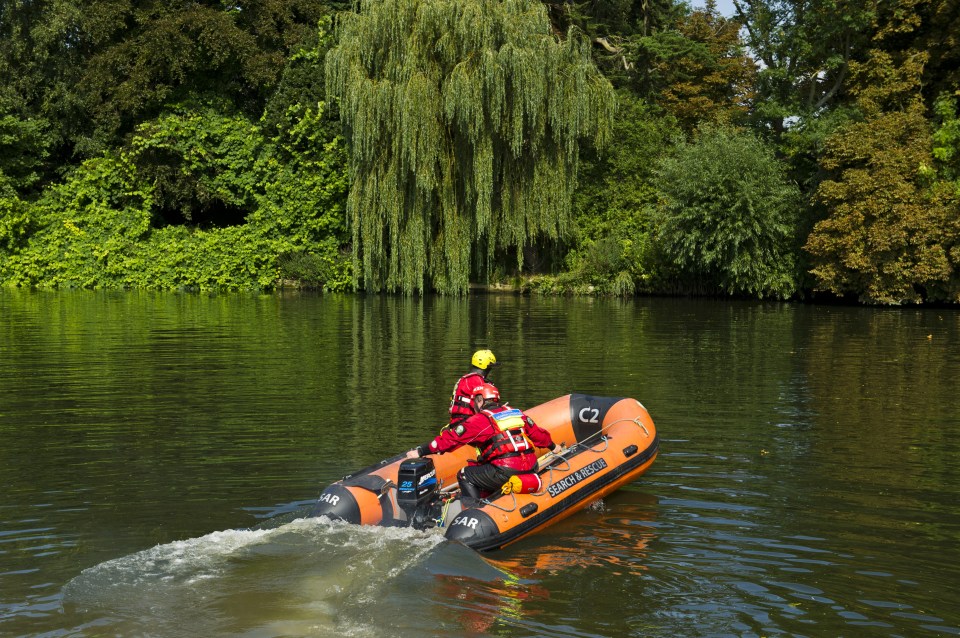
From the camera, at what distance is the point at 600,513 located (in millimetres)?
8336

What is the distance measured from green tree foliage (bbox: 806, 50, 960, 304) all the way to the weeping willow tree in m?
7.68

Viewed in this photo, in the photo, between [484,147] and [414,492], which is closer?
[414,492]

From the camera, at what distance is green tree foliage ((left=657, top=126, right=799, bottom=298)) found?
29094 millimetres

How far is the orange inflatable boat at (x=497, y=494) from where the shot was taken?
7340mm

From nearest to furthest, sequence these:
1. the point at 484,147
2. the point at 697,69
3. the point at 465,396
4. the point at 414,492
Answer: the point at 414,492, the point at 465,396, the point at 484,147, the point at 697,69

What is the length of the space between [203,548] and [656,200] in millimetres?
30008

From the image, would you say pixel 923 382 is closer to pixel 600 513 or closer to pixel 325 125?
pixel 600 513

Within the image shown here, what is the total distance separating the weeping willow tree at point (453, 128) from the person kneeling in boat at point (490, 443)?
66.2 ft

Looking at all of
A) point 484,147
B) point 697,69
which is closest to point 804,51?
point 697,69

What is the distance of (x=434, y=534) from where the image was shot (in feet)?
24.0

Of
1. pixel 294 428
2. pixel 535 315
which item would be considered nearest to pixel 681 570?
pixel 294 428

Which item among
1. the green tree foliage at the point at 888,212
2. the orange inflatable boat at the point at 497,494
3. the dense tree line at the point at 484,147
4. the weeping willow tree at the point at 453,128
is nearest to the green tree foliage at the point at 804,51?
the dense tree line at the point at 484,147

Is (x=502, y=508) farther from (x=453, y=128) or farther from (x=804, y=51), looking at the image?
(x=804, y=51)

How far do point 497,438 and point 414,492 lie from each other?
2.60 feet
